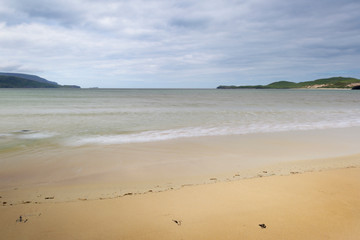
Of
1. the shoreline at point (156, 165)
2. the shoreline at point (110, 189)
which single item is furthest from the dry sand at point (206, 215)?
the shoreline at point (156, 165)

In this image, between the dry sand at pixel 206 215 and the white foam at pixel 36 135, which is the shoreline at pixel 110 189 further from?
the white foam at pixel 36 135

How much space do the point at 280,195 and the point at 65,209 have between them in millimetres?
3841

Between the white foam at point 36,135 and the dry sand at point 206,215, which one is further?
the white foam at point 36,135

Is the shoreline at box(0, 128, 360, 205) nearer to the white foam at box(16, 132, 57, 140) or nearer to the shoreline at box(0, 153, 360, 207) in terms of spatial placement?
the shoreline at box(0, 153, 360, 207)

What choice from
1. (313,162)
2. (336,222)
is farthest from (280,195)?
(313,162)

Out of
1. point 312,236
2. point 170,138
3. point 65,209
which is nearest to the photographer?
point 312,236

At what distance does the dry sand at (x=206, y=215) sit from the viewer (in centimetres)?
314

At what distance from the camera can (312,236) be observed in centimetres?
305

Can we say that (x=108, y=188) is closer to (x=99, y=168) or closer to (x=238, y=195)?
(x=99, y=168)

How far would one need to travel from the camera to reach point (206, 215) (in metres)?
3.55

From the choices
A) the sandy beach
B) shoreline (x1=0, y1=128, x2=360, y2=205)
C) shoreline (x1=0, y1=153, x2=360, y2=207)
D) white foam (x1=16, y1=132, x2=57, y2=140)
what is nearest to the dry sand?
the sandy beach

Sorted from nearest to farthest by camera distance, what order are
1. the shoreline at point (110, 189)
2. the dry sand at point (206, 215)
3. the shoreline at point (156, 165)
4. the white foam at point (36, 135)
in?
the dry sand at point (206, 215), the shoreline at point (110, 189), the shoreline at point (156, 165), the white foam at point (36, 135)

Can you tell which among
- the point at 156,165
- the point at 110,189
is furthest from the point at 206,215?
the point at 156,165

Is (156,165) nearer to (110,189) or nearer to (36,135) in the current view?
(110,189)
